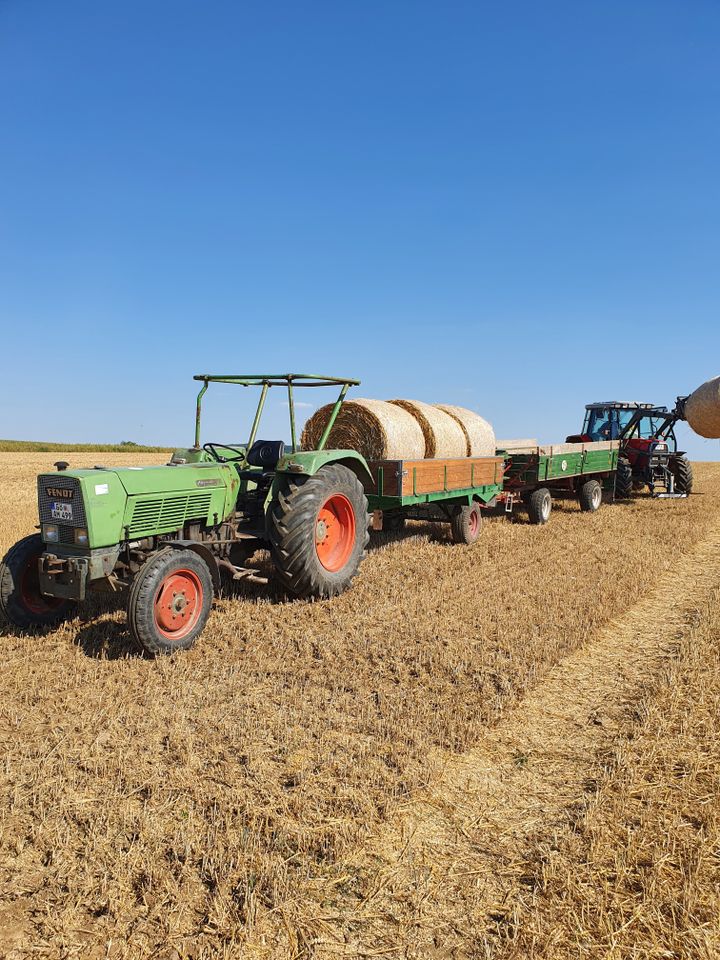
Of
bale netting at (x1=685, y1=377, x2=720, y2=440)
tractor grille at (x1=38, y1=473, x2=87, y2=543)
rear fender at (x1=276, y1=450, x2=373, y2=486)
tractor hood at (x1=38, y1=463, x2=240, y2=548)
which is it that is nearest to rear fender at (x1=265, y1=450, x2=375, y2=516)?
rear fender at (x1=276, y1=450, x2=373, y2=486)

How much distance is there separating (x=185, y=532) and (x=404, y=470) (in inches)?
110

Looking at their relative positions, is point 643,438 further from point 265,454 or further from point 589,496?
point 265,454

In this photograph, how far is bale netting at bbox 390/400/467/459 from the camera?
8727 millimetres

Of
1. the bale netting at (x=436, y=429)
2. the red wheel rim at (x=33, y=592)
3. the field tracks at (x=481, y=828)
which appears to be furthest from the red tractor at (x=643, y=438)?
the red wheel rim at (x=33, y=592)

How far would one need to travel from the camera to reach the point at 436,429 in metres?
8.77

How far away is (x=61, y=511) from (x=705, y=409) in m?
13.9

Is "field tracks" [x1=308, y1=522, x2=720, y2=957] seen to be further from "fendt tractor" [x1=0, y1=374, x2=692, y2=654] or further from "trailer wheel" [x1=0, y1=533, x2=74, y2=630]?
"trailer wheel" [x1=0, y1=533, x2=74, y2=630]

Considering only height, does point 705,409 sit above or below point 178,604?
above

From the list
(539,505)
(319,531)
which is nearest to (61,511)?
(319,531)

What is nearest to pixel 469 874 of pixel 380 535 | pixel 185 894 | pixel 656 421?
pixel 185 894

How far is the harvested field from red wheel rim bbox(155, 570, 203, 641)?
10.1 inches

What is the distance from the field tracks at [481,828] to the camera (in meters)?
2.36

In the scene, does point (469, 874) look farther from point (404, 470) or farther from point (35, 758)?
point (404, 470)

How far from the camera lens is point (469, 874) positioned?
2643 millimetres
